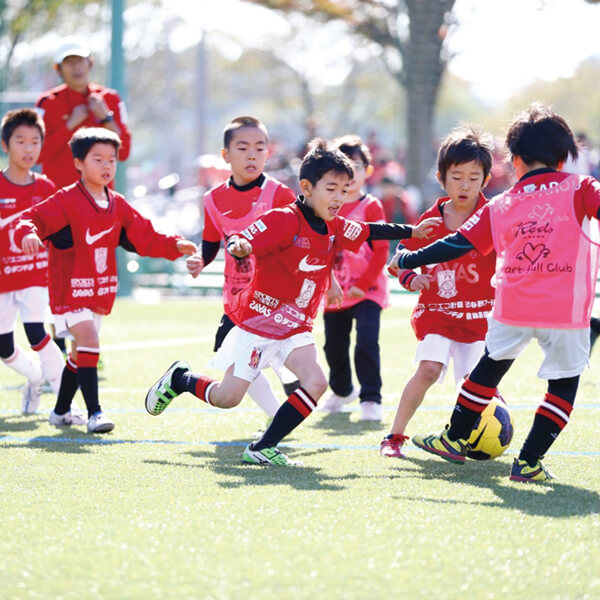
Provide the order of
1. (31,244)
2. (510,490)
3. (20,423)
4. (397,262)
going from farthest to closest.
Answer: (20,423)
(31,244)
(397,262)
(510,490)

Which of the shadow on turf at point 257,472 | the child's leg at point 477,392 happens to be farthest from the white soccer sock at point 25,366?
the child's leg at point 477,392

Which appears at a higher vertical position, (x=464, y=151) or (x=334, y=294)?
(x=464, y=151)

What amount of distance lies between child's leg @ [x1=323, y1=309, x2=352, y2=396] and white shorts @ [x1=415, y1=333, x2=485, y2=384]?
1.60 metres

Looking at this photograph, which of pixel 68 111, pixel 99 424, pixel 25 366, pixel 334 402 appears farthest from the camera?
pixel 68 111

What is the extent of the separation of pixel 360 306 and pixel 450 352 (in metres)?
1.50

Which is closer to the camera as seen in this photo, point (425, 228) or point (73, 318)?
point (425, 228)

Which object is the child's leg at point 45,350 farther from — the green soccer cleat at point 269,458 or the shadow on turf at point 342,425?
the green soccer cleat at point 269,458

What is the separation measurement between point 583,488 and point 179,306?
10.6 m

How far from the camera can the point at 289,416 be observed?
16.9 feet

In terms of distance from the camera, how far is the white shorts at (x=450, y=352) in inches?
216

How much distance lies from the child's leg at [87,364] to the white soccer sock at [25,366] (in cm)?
78

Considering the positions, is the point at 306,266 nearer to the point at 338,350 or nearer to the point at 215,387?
the point at 215,387

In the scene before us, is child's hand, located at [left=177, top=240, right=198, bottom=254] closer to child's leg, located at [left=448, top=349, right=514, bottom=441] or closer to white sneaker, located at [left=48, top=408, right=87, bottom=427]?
white sneaker, located at [left=48, top=408, right=87, bottom=427]

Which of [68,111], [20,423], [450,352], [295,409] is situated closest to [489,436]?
[450,352]
